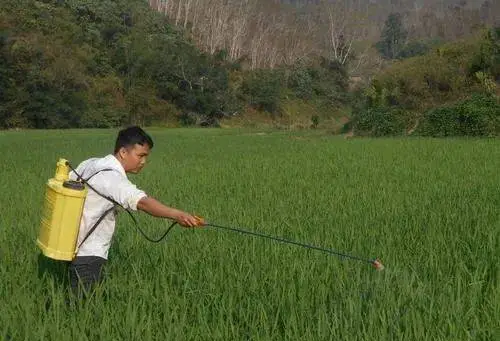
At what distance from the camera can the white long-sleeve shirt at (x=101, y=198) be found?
239 centimetres

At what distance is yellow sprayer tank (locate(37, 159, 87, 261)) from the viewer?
2277 mm

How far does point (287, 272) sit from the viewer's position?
108 inches

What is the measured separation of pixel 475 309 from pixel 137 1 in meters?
47.9

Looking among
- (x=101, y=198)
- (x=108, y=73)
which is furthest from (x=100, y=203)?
(x=108, y=73)

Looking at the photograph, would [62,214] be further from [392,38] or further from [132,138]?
[392,38]

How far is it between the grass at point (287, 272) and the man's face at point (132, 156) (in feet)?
1.83

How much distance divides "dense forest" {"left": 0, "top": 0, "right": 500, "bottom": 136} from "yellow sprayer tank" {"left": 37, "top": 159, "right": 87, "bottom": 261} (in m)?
15.7

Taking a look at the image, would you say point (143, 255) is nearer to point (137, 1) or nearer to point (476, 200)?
point (476, 200)

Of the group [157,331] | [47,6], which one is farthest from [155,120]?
[157,331]

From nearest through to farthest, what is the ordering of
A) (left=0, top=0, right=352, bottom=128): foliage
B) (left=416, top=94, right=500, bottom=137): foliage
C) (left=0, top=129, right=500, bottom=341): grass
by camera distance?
1. (left=0, top=129, right=500, bottom=341): grass
2. (left=416, top=94, right=500, bottom=137): foliage
3. (left=0, top=0, right=352, bottom=128): foliage

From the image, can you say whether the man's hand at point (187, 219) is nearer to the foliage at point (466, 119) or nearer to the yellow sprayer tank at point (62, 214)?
the yellow sprayer tank at point (62, 214)

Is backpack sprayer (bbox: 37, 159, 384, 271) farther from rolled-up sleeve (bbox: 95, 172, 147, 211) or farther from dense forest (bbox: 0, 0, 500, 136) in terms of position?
dense forest (bbox: 0, 0, 500, 136)

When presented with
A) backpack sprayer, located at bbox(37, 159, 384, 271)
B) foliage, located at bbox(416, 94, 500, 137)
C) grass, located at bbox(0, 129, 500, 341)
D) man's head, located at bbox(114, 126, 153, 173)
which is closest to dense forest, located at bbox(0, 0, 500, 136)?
foliage, located at bbox(416, 94, 500, 137)

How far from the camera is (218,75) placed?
38344 millimetres
